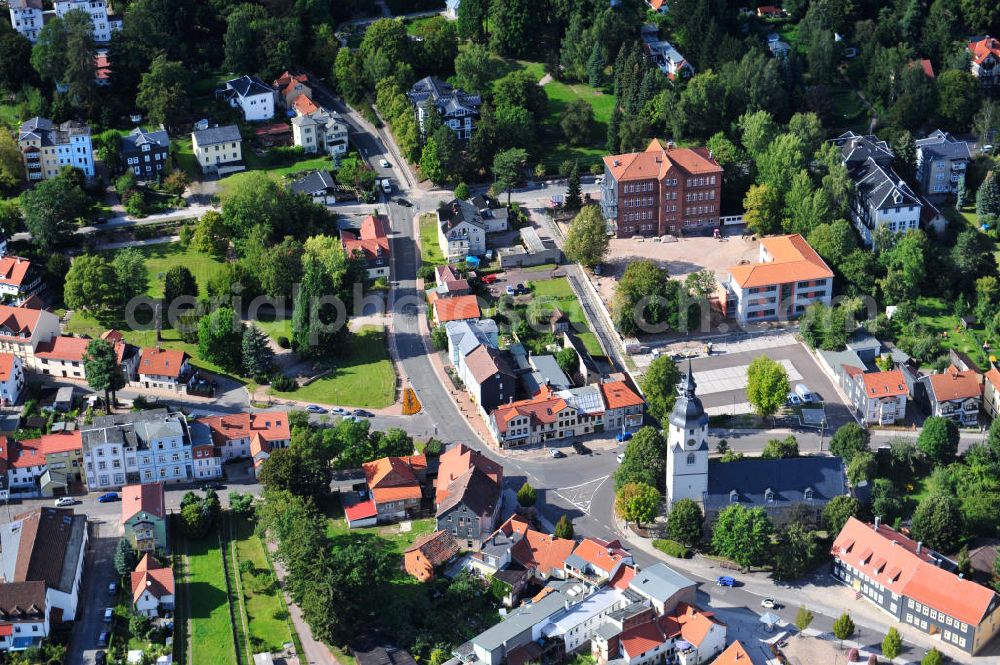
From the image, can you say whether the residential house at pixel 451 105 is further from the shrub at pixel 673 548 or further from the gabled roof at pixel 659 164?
the shrub at pixel 673 548

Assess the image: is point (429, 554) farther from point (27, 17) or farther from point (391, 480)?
point (27, 17)

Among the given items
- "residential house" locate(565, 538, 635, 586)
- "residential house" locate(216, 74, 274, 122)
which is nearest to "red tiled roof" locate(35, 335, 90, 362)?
"residential house" locate(216, 74, 274, 122)

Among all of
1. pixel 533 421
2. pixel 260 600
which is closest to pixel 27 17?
pixel 533 421

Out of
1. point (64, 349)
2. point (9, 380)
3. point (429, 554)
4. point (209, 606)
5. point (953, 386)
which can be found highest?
point (64, 349)

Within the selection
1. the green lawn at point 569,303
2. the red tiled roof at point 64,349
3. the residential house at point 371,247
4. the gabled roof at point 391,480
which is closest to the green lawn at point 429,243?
the residential house at point 371,247

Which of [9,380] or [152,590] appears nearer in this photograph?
[152,590]
